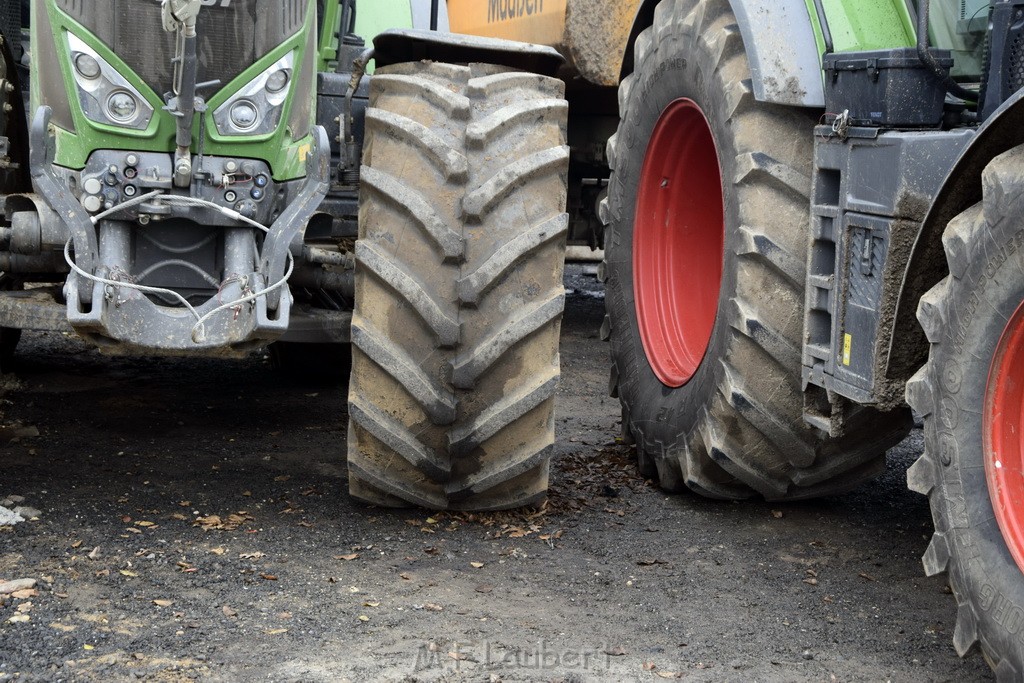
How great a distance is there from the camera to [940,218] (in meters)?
2.97

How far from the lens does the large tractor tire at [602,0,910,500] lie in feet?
12.5

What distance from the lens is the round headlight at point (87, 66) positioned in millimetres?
3920

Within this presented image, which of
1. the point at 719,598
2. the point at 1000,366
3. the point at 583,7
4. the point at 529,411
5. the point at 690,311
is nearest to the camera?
the point at 1000,366

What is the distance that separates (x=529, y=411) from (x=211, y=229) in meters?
1.14

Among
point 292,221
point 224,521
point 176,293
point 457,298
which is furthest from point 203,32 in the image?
point 224,521

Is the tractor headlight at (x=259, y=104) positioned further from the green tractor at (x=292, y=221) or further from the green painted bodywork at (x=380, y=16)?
the green painted bodywork at (x=380, y=16)

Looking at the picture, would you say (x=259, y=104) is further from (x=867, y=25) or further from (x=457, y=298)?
(x=867, y=25)

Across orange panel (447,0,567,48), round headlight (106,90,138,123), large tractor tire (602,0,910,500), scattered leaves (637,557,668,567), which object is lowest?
scattered leaves (637,557,668,567)

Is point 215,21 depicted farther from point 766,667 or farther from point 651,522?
point 766,667

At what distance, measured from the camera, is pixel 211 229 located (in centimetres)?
408

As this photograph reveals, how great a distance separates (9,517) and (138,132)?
1.23m

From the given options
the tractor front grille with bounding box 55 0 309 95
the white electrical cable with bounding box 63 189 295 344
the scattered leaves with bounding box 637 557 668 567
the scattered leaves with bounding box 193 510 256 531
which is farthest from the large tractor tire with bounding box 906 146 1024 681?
the tractor front grille with bounding box 55 0 309 95

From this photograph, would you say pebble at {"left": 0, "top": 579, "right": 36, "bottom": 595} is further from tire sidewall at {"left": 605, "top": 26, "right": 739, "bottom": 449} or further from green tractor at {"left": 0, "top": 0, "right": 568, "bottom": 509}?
tire sidewall at {"left": 605, "top": 26, "right": 739, "bottom": 449}

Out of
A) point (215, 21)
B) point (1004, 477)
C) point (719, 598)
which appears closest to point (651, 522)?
point (719, 598)
